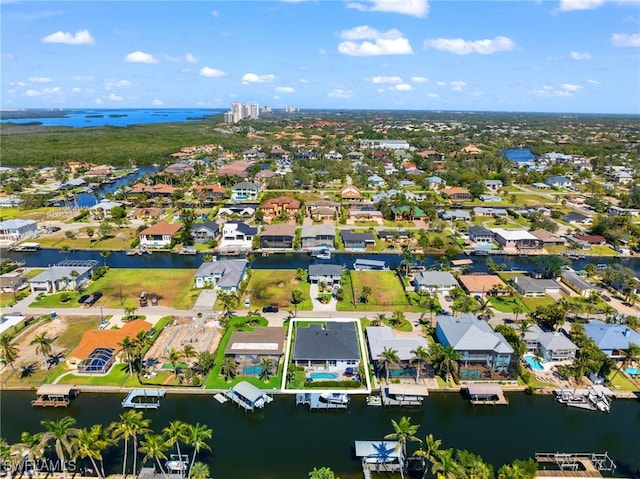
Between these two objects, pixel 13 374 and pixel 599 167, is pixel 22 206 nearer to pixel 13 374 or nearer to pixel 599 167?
pixel 13 374

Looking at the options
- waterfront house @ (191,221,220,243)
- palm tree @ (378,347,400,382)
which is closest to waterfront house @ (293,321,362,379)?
palm tree @ (378,347,400,382)

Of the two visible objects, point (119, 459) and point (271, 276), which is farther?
point (271, 276)

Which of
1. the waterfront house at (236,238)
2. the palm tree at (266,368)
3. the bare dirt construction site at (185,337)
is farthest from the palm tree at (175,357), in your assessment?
the waterfront house at (236,238)

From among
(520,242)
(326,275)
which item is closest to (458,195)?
(520,242)

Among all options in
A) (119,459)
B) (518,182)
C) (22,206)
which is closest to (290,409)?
(119,459)

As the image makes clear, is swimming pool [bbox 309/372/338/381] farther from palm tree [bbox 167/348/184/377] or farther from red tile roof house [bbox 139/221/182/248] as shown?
red tile roof house [bbox 139/221/182/248]

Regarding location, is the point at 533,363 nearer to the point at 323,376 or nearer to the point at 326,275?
the point at 323,376
